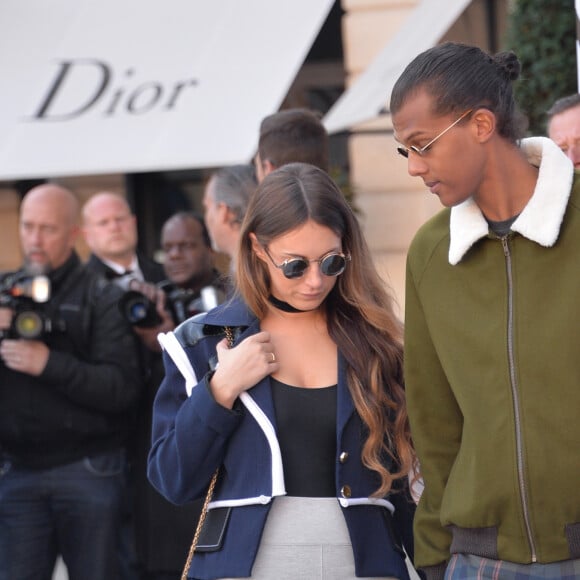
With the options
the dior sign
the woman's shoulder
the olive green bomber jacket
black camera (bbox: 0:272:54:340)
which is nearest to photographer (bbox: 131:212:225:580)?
black camera (bbox: 0:272:54:340)

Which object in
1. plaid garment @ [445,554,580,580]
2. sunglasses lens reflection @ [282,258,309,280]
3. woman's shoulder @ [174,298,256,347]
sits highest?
sunglasses lens reflection @ [282,258,309,280]

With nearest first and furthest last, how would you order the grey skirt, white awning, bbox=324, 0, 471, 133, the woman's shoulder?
the grey skirt → the woman's shoulder → white awning, bbox=324, 0, 471, 133

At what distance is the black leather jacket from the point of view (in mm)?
4871

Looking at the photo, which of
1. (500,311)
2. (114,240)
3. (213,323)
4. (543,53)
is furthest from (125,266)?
(500,311)

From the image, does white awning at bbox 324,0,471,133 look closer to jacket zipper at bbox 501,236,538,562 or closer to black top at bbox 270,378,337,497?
black top at bbox 270,378,337,497

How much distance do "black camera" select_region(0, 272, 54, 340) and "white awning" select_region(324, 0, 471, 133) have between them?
3.63 metres

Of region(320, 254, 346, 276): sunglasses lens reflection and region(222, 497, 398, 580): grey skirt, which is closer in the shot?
region(222, 497, 398, 580): grey skirt

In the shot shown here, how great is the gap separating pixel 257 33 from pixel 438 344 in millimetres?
6043

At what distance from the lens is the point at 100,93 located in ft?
27.7

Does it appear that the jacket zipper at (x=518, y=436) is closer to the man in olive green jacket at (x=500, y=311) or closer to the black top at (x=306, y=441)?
the man in olive green jacket at (x=500, y=311)

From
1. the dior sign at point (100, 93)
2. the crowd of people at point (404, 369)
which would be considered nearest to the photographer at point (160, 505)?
the crowd of people at point (404, 369)

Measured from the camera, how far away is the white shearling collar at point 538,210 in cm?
254

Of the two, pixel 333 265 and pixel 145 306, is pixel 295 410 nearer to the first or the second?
pixel 333 265

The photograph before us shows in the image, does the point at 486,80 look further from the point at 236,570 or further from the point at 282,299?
the point at 236,570
